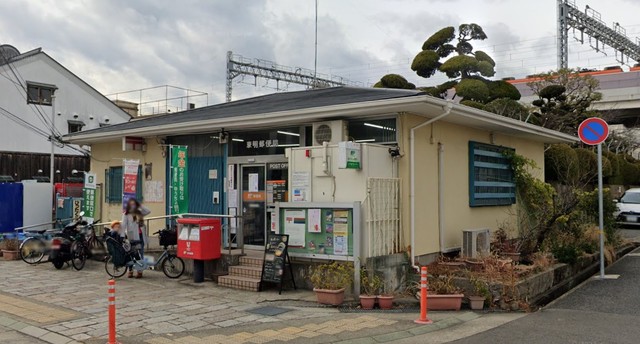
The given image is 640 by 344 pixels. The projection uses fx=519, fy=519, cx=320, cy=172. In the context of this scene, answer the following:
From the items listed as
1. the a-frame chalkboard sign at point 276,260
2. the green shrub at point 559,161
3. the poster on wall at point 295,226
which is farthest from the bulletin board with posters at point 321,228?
the green shrub at point 559,161

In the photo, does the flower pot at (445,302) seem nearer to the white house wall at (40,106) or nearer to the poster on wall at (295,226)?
the poster on wall at (295,226)

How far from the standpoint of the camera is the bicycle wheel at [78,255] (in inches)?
478

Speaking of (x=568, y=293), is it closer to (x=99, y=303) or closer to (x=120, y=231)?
(x=99, y=303)

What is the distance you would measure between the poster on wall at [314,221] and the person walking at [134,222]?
4.21 metres

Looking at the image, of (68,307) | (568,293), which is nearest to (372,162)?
(568,293)

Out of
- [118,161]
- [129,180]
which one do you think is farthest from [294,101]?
[118,161]

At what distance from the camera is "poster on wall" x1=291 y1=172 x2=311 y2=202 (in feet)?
31.7

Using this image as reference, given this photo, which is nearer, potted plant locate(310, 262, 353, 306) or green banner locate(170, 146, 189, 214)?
potted plant locate(310, 262, 353, 306)

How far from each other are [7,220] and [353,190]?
11.9m

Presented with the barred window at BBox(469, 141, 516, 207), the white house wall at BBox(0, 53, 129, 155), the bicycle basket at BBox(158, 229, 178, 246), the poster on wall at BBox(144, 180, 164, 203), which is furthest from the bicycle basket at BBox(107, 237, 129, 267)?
the white house wall at BBox(0, 53, 129, 155)

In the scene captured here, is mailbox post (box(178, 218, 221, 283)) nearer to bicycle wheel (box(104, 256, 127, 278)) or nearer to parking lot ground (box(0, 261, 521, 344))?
parking lot ground (box(0, 261, 521, 344))

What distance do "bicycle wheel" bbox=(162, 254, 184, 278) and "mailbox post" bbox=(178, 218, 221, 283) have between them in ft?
1.99

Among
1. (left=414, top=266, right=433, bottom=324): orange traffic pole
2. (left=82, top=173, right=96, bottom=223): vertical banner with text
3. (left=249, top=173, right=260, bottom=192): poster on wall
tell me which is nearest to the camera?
(left=414, top=266, right=433, bottom=324): orange traffic pole

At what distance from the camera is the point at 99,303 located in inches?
339
